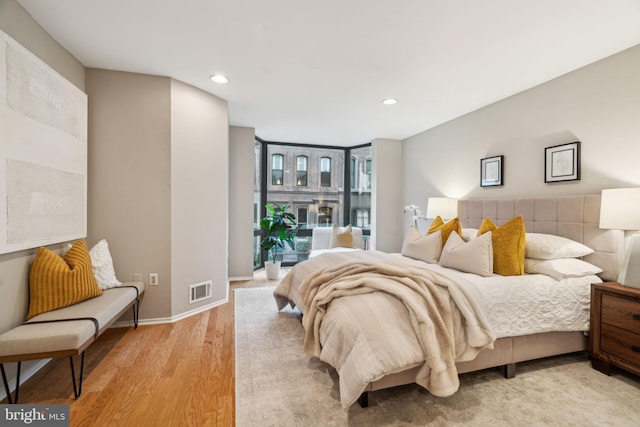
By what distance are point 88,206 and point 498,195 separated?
437 centimetres

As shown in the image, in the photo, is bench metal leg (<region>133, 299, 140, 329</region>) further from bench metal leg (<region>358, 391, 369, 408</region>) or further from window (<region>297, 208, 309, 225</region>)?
window (<region>297, 208, 309, 225</region>)

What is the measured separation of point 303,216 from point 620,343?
4613 mm

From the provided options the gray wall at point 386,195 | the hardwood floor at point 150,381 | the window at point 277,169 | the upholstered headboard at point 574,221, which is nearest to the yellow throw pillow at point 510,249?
the upholstered headboard at point 574,221

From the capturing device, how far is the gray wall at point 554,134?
2.36 m

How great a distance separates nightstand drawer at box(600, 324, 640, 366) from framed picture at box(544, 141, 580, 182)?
130cm

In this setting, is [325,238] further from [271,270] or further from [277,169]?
[277,169]

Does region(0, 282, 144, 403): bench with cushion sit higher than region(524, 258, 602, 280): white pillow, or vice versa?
region(524, 258, 602, 280): white pillow

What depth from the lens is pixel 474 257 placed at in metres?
2.42

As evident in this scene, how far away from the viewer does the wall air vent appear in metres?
3.31

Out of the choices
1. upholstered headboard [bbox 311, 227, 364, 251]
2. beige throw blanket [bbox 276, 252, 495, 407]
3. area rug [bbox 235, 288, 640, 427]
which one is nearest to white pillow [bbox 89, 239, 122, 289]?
area rug [bbox 235, 288, 640, 427]

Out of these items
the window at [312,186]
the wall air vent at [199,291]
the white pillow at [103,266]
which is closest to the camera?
the white pillow at [103,266]

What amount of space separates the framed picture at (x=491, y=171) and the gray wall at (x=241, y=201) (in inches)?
132

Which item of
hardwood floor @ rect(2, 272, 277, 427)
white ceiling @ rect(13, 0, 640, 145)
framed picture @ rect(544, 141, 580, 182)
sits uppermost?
white ceiling @ rect(13, 0, 640, 145)

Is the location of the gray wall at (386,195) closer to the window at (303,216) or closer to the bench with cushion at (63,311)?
the window at (303,216)
